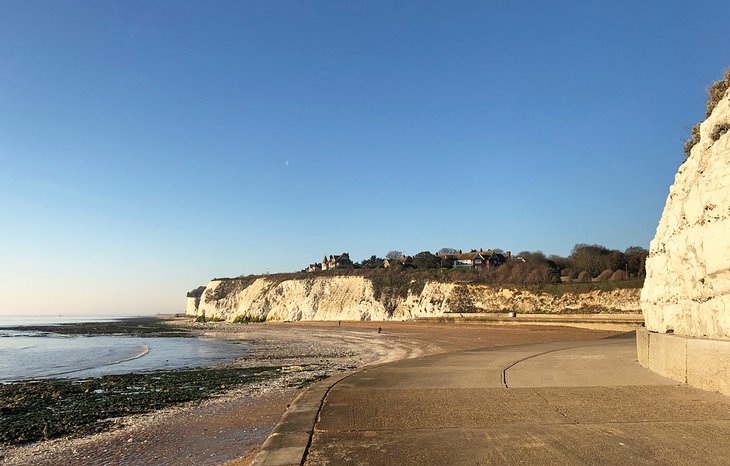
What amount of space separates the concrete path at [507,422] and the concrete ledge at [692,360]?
0.72 ft

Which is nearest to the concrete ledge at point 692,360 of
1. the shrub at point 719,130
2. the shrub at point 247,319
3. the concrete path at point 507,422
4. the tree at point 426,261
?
the concrete path at point 507,422

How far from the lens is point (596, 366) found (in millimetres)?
10656

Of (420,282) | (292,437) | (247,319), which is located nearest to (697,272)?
(292,437)

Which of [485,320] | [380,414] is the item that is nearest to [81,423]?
[380,414]

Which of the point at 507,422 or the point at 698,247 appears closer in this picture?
the point at 507,422

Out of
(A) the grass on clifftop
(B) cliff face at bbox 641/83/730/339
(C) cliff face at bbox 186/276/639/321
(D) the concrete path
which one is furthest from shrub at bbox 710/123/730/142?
(A) the grass on clifftop

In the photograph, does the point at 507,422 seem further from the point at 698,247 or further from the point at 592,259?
the point at 592,259

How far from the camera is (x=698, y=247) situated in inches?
303

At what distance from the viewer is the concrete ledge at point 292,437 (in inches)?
183

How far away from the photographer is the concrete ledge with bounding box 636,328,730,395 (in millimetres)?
6750

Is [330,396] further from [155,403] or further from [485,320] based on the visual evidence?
[485,320]

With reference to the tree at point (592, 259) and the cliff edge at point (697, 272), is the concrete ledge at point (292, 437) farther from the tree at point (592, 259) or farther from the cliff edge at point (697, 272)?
the tree at point (592, 259)

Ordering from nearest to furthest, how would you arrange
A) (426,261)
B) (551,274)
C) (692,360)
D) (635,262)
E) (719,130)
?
1. (692,360)
2. (719,130)
3. (635,262)
4. (551,274)
5. (426,261)

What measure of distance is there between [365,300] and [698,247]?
6869 cm
